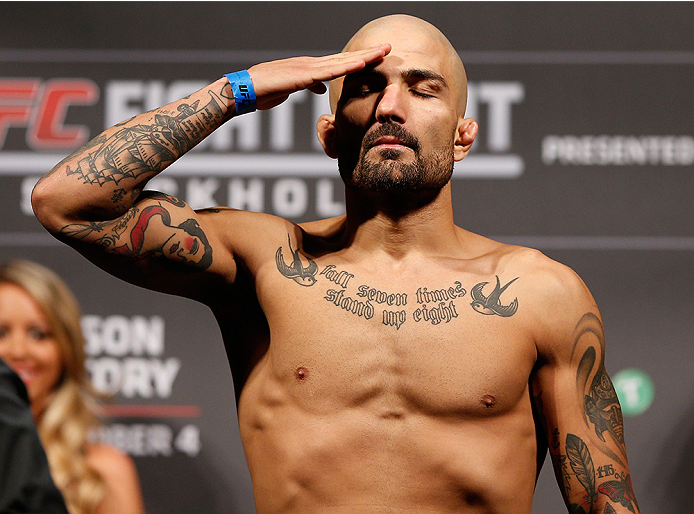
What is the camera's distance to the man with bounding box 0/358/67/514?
71 cm

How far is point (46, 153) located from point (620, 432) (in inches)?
72.4

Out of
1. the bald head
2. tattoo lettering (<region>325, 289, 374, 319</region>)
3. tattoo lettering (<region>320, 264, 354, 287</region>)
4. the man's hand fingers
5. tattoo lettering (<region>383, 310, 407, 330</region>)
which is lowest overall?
tattoo lettering (<region>383, 310, 407, 330</region>)

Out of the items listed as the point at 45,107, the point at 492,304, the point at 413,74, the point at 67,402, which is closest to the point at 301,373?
the point at 492,304

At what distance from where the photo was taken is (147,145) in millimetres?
1517

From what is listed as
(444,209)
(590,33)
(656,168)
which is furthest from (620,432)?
(590,33)

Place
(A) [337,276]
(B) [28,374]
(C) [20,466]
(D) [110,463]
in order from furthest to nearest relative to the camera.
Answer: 1. (D) [110,463]
2. (B) [28,374]
3. (A) [337,276]
4. (C) [20,466]

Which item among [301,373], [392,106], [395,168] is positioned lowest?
[301,373]

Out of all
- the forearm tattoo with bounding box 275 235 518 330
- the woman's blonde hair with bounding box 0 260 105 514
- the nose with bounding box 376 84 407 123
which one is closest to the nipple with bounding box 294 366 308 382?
the forearm tattoo with bounding box 275 235 518 330

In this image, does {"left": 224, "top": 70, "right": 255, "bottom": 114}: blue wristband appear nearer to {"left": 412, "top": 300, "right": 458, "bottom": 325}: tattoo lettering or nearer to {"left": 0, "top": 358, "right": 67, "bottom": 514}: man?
{"left": 412, "top": 300, "right": 458, "bottom": 325}: tattoo lettering

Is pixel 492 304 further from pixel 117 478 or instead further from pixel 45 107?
pixel 45 107

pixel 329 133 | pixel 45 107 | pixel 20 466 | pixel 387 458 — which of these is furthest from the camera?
pixel 45 107

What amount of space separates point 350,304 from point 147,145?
0.46 metres

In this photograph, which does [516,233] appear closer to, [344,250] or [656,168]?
[656,168]

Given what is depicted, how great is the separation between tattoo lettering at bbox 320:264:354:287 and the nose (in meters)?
0.29
